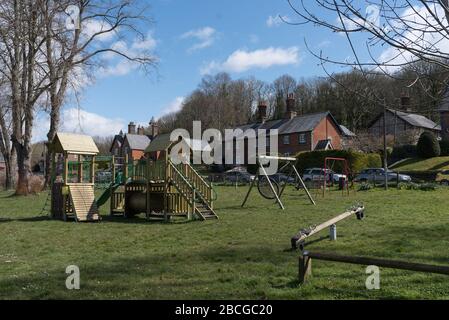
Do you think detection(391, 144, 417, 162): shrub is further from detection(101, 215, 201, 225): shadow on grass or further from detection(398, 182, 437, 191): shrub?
detection(101, 215, 201, 225): shadow on grass

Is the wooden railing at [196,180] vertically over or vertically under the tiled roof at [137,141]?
under

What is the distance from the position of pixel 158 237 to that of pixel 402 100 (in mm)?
8158

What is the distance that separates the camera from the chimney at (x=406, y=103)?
5.08m

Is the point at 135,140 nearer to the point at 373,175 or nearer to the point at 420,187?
the point at 373,175

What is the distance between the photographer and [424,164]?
49281 millimetres

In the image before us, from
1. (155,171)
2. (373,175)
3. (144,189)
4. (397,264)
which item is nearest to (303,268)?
(397,264)

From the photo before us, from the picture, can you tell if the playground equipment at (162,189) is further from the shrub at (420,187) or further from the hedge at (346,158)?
the hedge at (346,158)

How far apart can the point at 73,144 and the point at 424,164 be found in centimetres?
4016

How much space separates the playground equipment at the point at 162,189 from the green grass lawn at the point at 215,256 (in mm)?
1038

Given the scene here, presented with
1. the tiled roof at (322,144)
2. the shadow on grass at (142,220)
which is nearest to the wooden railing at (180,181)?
the shadow on grass at (142,220)

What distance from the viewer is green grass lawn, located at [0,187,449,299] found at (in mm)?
6504

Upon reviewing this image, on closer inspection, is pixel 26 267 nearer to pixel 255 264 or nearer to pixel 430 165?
pixel 255 264
